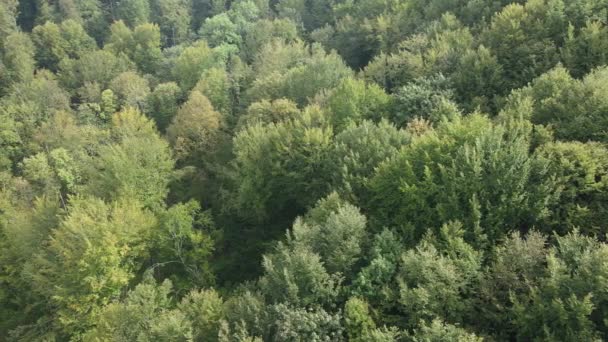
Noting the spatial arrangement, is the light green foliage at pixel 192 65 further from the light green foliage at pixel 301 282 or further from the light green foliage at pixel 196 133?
the light green foliage at pixel 301 282

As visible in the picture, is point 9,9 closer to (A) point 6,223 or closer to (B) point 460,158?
(A) point 6,223

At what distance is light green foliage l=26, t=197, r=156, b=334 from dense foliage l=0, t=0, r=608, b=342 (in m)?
0.19

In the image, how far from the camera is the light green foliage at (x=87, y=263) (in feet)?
127

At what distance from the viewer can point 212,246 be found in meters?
44.4

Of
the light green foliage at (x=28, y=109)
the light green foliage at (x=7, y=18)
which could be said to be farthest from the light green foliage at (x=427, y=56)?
the light green foliage at (x=7, y=18)

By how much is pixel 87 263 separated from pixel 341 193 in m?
22.4

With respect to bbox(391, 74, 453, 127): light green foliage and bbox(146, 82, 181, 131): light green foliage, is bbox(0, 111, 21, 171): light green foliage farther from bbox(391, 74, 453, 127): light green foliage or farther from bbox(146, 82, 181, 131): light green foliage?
bbox(391, 74, 453, 127): light green foliage

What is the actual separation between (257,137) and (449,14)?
35.5 metres

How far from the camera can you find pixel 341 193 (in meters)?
36.5

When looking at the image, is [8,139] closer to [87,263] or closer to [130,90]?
[130,90]

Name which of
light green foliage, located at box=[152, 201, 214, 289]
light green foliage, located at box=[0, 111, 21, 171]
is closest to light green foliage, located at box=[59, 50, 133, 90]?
light green foliage, located at box=[0, 111, 21, 171]

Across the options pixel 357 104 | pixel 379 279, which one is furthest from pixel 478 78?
pixel 379 279

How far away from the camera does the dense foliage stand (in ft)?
83.0

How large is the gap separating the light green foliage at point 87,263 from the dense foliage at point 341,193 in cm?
19
